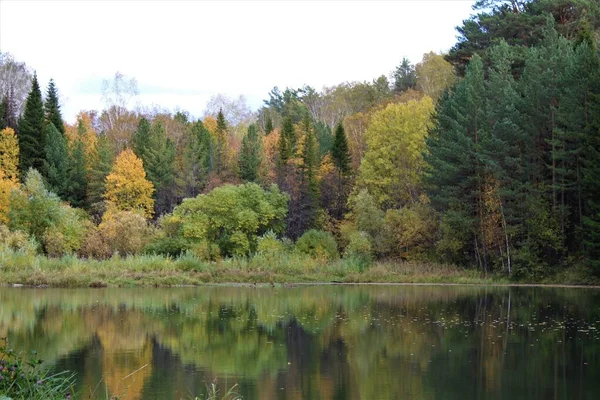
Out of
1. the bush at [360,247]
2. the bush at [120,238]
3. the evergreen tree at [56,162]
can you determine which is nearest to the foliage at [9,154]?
the evergreen tree at [56,162]

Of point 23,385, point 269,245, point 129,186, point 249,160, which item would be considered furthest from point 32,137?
point 23,385

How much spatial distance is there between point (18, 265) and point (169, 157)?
23337 millimetres

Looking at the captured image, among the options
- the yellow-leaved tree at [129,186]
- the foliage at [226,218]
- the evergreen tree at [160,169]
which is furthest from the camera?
the evergreen tree at [160,169]

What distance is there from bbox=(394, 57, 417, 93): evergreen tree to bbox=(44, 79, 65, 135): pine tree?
34.3m

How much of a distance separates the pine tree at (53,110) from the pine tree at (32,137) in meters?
4.56

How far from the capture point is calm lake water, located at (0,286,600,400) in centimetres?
1828

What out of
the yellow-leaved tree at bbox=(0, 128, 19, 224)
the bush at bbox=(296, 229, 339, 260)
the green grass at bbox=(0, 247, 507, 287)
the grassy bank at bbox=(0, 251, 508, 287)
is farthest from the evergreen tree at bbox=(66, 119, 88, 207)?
the bush at bbox=(296, 229, 339, 260)

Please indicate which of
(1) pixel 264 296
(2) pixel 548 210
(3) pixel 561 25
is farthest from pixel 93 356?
(3) pixel 561 25

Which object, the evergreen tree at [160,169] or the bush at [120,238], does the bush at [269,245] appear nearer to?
the bush at [120,238]

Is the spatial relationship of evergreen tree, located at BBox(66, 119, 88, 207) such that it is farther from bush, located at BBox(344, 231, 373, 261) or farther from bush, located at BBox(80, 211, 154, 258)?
bush, located at BBox(344, 231, 373, 261)

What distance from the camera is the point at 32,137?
66.2m

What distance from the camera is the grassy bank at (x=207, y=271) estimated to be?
45.2 meters

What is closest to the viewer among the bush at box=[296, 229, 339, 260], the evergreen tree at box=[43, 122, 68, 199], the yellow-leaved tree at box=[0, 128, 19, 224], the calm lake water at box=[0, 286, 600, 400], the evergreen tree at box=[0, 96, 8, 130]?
the calm lake water at box=[0, 286, 600, 400]

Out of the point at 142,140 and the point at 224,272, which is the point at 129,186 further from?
the point at 224,272
